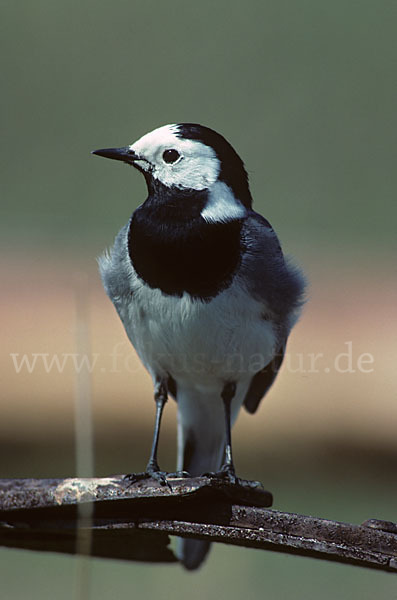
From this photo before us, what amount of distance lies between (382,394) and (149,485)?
2.55 m

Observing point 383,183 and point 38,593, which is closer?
point 38,593

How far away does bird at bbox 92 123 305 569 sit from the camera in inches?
70.4

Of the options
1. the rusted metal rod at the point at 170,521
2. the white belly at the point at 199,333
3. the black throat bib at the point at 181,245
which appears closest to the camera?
the rusted metal rod at the point at 170,521

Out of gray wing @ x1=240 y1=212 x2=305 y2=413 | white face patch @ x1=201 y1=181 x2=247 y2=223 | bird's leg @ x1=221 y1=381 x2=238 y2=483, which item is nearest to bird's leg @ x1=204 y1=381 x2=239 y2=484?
bird's leg @ x1=221 y1=381 x2=238 y2=483

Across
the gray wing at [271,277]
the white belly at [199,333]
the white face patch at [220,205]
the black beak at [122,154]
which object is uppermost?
the black beak at [122,154]

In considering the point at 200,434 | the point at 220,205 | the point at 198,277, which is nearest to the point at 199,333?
the point at 198,277

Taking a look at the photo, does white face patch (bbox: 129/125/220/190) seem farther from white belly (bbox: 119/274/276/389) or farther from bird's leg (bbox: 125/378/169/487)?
bird's leg (bbox: 125/378/169/487)

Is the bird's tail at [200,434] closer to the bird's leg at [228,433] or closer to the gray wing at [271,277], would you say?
the bird's leg at [228,433]

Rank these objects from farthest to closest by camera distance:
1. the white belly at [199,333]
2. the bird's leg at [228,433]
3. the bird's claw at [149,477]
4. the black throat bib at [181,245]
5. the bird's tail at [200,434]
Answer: the bird's tail at [200,434]
the bird's leg at [228,433]
the white belly at [199,333]
the black throat bib at [181,245]
the bird's claw at [149,477]

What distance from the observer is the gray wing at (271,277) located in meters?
2.01

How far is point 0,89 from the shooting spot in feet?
15.8

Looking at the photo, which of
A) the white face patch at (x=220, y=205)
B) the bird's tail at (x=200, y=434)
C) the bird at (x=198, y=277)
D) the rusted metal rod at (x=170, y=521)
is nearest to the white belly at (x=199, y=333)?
the bird at (x=198, y=277)

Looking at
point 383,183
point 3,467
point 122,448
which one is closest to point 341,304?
point 383,183

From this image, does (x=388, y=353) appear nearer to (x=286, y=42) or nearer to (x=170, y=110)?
(x=170, y=110)
